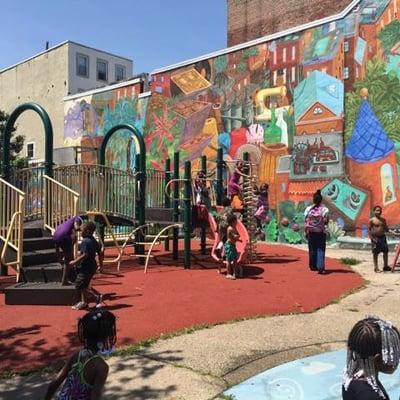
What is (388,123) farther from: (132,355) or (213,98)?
(132,355)

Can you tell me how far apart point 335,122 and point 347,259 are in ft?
19.3

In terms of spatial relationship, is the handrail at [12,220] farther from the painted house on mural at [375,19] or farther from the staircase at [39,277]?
the painted house on mural at [375,19]

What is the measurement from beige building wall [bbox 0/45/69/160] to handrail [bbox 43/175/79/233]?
2801 cm

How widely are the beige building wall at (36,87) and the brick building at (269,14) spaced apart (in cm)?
1391

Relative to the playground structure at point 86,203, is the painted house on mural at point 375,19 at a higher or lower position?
higher

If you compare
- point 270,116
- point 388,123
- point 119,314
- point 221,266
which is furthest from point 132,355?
point 270,116

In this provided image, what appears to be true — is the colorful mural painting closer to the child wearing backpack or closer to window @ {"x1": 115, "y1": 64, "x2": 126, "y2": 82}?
the child wearing backpack

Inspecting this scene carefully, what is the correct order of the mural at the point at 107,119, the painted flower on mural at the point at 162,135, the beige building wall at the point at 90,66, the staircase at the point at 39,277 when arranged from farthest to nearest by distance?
the beige building wall at the point at 90,66 < the mural at the point at 107,119 < the painted flower on mural at the point at 162,135 < the staircase at the point at 39,277

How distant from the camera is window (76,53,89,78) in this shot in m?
44.5

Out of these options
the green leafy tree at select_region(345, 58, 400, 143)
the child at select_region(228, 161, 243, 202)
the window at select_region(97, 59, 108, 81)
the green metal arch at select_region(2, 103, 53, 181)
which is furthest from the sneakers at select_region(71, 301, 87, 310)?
the window at select_region(97, 59, 108, 81)

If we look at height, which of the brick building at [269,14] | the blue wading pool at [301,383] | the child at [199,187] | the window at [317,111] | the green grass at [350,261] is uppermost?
the brick building at [269,14]

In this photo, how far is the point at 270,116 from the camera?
64.6 ft

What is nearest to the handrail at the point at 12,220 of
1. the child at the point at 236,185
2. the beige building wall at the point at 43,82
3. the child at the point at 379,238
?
the child at the point at 236,185

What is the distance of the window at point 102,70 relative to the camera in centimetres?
4939
